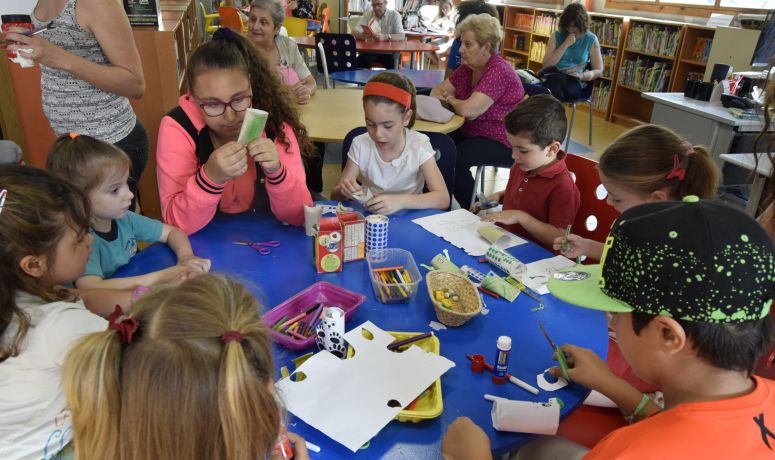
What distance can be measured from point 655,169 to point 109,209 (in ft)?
5.23

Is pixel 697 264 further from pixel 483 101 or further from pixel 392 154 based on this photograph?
pixel 483 101

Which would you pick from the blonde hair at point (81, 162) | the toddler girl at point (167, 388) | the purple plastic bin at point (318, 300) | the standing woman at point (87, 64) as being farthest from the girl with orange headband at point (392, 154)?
the toddler girl at point (167, 388)

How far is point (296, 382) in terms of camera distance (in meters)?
1.03

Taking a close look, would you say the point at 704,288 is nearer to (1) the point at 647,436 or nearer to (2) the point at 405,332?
(1) the point at 647,436

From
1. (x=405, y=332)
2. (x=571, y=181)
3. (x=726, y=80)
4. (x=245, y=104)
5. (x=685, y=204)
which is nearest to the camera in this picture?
(x=685, y=204)

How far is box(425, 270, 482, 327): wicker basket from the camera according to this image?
1228 millimetres

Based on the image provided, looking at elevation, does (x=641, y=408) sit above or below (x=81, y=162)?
below

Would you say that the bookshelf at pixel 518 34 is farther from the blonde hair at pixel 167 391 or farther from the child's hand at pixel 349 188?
the blonde hair at pixel 167 391

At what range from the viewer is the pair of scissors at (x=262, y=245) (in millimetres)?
1567

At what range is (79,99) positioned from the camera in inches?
80.6

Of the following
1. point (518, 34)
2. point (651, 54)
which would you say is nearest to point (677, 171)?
point (651, 54)

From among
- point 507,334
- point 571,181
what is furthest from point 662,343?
point 571,181

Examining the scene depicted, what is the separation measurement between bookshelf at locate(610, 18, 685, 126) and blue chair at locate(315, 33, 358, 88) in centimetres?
342

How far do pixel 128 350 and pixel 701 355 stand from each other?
85 centimetres
